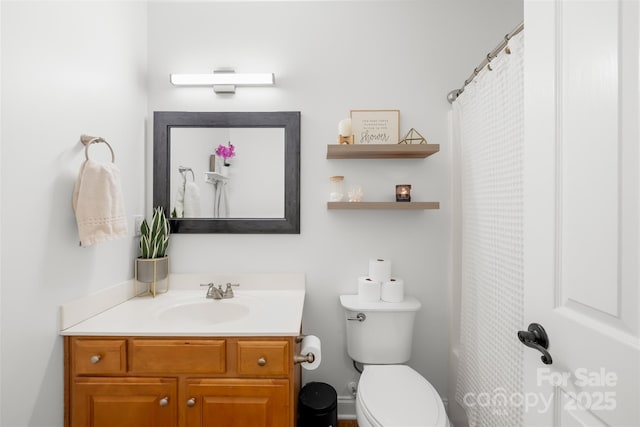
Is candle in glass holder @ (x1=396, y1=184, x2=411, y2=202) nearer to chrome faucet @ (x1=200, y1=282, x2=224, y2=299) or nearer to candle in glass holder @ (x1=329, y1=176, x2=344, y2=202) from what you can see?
candle in glass holder @ (x1=329, y1=176, x2=344, y2=202)

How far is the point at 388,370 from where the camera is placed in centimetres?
143

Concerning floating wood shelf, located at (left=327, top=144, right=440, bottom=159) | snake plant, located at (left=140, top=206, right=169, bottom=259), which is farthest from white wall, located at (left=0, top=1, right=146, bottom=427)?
floating wood shelf, located at (left=327, top=144, right=440, bottom=159)

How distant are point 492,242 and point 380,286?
0.62 m

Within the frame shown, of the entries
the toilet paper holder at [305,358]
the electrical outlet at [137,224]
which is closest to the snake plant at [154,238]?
the electrical outlet at [137,224]

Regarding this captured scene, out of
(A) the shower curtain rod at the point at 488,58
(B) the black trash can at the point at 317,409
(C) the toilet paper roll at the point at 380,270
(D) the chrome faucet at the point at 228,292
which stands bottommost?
(B) the black trash can at the point at 317,409

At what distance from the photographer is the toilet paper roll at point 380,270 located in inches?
63.3

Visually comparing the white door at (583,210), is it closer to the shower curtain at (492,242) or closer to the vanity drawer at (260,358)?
the shower curtain at (492,242)

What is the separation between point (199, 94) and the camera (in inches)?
68.1

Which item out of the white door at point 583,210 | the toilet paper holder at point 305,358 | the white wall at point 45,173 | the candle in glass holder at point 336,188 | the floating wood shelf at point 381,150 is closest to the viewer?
the white door at point 583,210

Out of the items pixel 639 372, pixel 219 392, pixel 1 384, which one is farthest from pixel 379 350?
pixel 1 384

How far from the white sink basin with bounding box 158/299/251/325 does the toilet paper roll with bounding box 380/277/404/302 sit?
2.42ft

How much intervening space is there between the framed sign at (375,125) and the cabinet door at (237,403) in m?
1.30

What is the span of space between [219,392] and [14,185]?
101 cm

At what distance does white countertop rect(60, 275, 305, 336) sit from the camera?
115 centimetres
